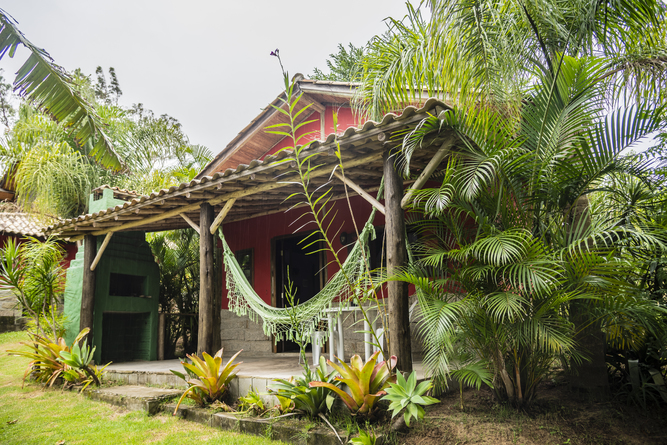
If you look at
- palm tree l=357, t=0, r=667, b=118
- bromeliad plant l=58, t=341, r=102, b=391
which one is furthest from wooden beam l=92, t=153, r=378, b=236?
bromeliad plant l=58, t=341, r=102, b=391

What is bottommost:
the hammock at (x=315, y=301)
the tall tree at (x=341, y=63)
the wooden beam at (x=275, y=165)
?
the hammock at (x=315, y=301)

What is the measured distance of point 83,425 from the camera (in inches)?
129

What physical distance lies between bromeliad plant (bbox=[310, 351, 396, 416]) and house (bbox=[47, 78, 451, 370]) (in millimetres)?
194

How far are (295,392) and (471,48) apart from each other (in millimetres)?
2743

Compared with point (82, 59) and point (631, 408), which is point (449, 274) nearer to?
point (631, 408)

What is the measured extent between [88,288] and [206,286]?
208 centimetres

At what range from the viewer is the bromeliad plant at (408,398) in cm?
230

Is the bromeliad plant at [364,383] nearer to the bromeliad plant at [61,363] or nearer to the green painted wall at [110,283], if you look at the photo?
the bromeliad plant at [61,363]

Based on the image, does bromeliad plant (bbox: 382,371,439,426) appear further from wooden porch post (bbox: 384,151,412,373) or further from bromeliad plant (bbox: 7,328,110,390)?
bromeliad plant (bbox: 7,328,110,390)

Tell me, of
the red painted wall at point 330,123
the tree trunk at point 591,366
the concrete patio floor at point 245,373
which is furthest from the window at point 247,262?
the tree trunk at point 591,366

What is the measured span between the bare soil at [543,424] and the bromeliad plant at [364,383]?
10.3 inches

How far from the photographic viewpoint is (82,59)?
3759 centimetres

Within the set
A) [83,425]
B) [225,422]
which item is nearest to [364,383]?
[225,422]

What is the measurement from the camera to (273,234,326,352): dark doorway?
565 centimetres
